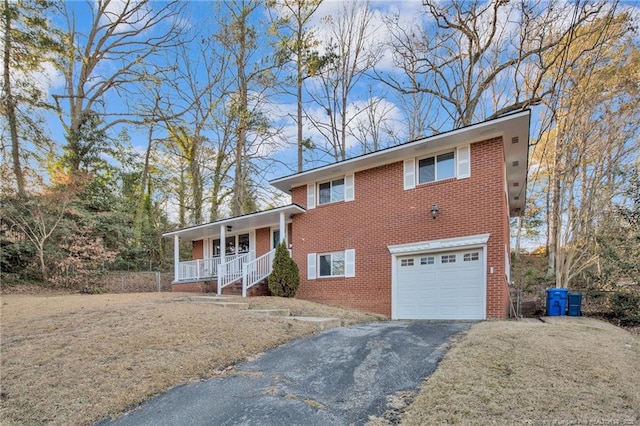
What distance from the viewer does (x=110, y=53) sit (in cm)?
2078

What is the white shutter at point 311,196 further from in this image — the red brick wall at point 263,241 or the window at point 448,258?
the window at point 448,258

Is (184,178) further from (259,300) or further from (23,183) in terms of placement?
(259,300)

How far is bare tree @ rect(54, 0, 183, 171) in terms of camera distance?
1953cm

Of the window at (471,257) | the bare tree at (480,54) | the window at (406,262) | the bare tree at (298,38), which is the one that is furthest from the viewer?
the bare tree at (298,38)

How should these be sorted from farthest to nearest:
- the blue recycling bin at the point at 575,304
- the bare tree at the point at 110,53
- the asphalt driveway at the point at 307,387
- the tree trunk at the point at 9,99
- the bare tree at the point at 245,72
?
the bare tree at the point at 245,72
the bare tree at the point at 110,53
the tree trunk at the point at 9,99
the blue recycling bin at the point at 575,304
the asphalt driveway at the point at 307,387

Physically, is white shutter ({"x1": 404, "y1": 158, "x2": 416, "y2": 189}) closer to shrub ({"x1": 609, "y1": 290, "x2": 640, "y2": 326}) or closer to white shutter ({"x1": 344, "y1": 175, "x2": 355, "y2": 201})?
white shutter ({"x1": 344, "y1": 175, "x2": 355, "y2": 201})

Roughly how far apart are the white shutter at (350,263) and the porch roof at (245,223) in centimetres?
250

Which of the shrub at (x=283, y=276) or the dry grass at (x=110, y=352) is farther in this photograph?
the shrub at (x=283, y=276)

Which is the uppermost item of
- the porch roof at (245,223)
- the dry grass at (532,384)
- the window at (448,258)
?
the porch roof at (245,223)

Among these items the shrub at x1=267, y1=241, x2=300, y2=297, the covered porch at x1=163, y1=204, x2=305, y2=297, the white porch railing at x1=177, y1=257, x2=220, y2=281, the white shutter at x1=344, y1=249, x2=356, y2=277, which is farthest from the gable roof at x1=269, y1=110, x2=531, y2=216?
the white porch railing at x1=177, y1=257, x2=220, y2=281

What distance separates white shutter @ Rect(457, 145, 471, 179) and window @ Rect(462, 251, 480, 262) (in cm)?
215

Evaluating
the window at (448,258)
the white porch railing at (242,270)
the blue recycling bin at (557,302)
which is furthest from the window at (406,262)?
the white porch railing at (242,270)

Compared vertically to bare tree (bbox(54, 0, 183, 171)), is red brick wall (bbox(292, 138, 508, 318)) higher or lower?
lower

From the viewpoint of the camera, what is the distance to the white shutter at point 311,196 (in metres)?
13.0
